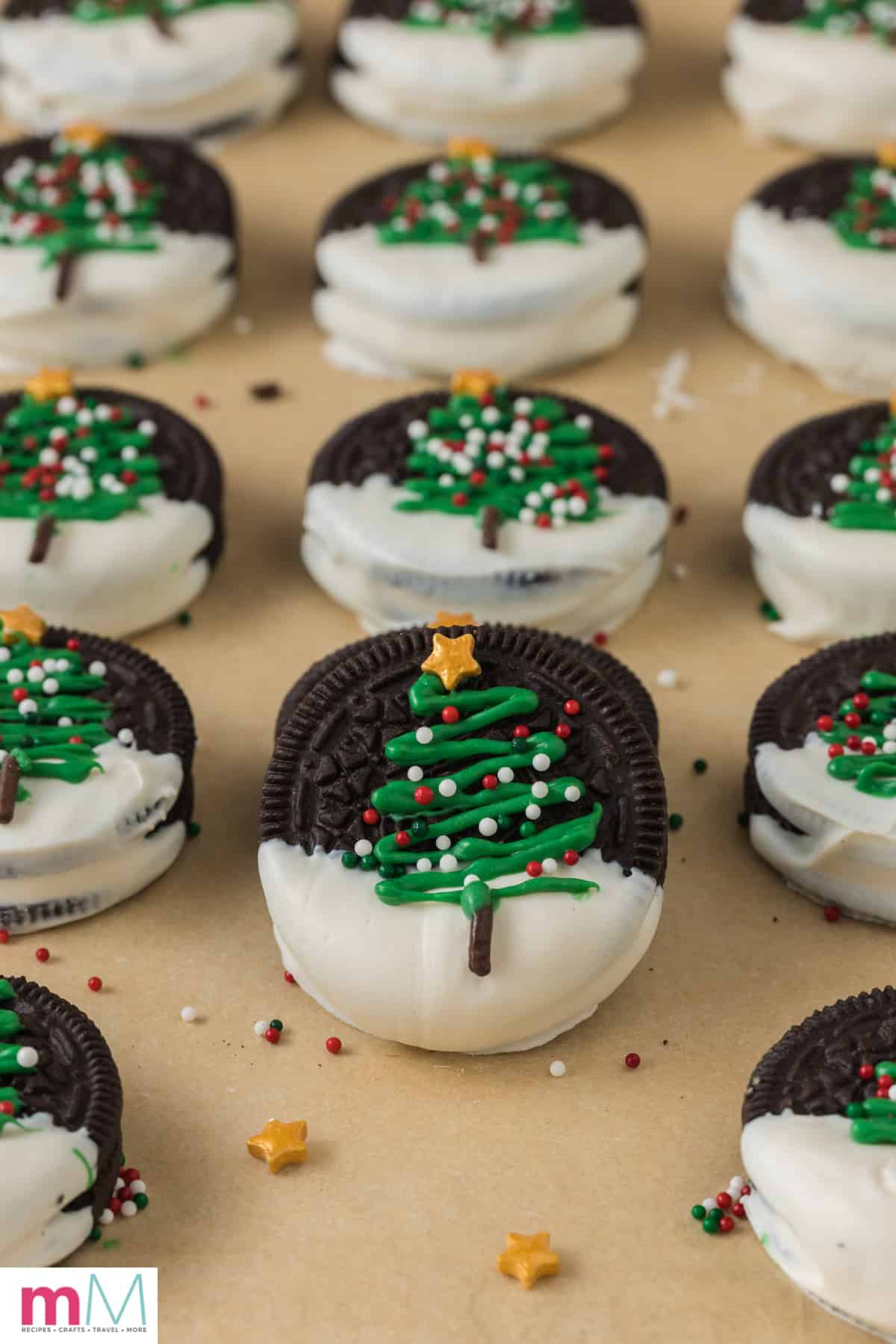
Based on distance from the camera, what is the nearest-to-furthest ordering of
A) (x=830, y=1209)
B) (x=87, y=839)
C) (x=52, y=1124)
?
(x=830, y=1209)
(x=52, y=1124)
(x=87, y=839)

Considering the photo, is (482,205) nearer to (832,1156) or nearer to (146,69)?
(146,69)

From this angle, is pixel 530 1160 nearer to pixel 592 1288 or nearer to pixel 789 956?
pixel 592 1288

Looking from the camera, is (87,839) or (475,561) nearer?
(87,839)

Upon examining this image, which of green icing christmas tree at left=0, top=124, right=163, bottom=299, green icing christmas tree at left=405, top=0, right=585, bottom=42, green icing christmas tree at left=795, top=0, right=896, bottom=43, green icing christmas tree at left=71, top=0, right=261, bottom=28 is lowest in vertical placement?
green icing christmas tree at left=0, top=124, right=163, bottom=299

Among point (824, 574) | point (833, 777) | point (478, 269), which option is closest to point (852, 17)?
point (478, 269)

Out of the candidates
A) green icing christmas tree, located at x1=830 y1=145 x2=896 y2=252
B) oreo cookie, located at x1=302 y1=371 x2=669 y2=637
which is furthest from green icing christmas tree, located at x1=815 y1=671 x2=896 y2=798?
green icing christmas tree, located at x1=830 y1=145 x2=896 y2=252

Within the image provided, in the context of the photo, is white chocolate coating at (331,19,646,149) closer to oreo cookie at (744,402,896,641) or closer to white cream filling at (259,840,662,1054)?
oreo cookie at (744,402,896,641)

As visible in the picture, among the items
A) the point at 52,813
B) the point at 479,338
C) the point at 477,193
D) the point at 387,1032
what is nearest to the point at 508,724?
the point at 387,1032
